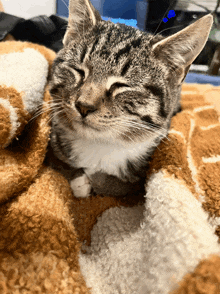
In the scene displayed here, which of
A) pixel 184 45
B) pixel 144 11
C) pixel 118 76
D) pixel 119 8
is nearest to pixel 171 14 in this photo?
pixel 144 11

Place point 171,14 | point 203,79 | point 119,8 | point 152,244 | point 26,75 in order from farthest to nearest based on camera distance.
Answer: point 203,79
point 119,8
point 171,14
point 26,75
point 152,244

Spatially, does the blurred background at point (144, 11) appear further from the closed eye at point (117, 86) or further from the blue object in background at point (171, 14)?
the closed eye at point (117, 86)

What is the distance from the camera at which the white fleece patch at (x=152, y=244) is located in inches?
17.8

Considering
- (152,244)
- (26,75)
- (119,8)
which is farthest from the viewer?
(119,8)

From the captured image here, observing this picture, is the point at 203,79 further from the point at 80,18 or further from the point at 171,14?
the point at 80,18

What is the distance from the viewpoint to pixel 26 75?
783 millimetres

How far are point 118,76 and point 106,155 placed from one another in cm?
30

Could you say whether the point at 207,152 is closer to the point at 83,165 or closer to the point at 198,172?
the point at 198,172

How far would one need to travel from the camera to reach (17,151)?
2.45 ft

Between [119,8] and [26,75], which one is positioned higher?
[119,8]

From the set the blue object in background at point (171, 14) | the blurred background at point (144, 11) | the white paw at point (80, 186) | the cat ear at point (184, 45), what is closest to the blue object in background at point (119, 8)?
the blurred background at point (144, 11)

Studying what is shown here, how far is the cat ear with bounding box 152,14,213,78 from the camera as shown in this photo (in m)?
0.66

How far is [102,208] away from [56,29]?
3.67 feet

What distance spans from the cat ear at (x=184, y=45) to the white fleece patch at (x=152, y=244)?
0.39m
